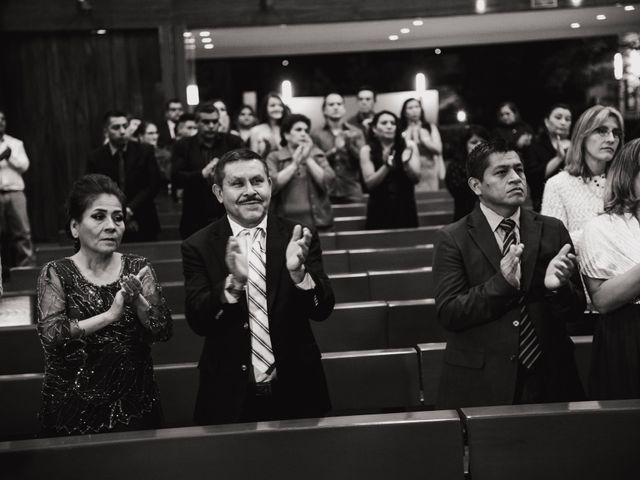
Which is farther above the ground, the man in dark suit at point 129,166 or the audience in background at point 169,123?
the audience in background at point 169,123

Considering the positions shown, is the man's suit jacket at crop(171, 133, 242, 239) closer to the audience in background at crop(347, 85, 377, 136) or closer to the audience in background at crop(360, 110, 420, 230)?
the audience in background at crop(360, 110, 420, 230)

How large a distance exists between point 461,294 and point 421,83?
10077 millimetres

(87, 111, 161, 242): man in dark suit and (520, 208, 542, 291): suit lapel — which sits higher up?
(87, 111, 161, 242): man in dark suit

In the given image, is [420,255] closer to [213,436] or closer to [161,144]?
[213,436]

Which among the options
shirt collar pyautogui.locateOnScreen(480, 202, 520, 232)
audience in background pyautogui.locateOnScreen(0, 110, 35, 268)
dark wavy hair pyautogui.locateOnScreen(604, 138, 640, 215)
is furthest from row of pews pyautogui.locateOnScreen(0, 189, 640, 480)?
audience in background pyautogui.locateOnScreen(0, 110, 35, 268)

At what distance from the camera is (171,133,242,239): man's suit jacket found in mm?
4539

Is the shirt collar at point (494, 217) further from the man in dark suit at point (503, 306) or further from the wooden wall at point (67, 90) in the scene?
the wooden wall at point (67, 90)

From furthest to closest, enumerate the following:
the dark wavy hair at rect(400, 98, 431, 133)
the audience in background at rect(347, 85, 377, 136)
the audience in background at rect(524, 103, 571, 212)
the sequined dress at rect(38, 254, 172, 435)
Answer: the audience in background at rect(347, 85, 377, 136) → the dark wavy hair at rect(400, 98, 431, 133) → the audience in background at rect(524, 103, 571, 212) → the sequined dress at rect(38, 254, 172, 435)

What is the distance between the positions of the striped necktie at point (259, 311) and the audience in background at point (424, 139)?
3922mm

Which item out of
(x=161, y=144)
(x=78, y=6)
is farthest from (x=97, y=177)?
(x=78, y=6)

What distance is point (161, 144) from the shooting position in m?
7.09

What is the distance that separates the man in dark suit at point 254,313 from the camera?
219 centimetres

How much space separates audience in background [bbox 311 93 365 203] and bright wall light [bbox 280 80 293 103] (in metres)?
6.02

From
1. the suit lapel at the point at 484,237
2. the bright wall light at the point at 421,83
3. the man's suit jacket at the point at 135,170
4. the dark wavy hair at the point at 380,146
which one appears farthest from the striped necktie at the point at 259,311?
the bright wall light at the point at 421,83
